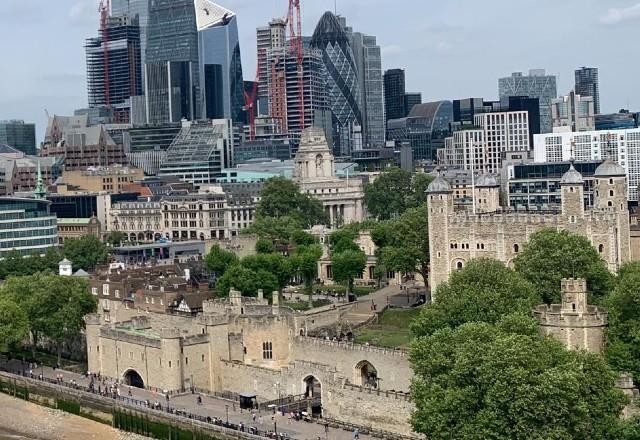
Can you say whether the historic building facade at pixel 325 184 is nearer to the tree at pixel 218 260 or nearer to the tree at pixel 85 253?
the tree at pixel 85 253

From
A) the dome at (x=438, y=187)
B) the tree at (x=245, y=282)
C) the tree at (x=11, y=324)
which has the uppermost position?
the dome at (x=438, y=187)

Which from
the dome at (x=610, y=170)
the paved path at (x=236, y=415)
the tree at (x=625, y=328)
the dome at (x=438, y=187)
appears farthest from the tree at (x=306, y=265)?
the tree at (x=625, y=328)

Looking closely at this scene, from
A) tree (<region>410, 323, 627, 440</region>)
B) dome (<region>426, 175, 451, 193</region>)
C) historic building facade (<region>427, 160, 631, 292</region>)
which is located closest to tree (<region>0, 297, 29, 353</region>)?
historic building facade (<region>427, 160, 631, 292</region>)

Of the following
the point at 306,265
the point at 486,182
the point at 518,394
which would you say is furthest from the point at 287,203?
the point at 518,394

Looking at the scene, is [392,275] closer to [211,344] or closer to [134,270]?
[134,270]

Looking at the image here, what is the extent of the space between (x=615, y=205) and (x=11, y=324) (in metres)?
48.7

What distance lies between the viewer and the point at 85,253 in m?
151

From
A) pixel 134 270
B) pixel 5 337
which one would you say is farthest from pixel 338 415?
pixel 134 270

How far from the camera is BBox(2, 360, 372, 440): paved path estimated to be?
234 ft

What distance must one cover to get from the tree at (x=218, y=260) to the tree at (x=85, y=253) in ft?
92.7

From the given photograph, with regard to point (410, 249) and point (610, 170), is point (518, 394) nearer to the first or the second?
point (610, 170)

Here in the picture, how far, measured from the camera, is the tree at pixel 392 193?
19238 centimetres

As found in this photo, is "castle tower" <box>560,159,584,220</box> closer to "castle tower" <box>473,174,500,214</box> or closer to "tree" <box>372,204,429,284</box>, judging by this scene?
"castle tower" <box>473,174,500,214</box>

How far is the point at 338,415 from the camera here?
74000 mm
